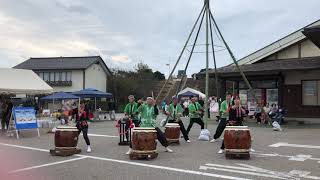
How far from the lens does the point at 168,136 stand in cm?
1462

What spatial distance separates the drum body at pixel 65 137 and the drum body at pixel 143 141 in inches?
83.2

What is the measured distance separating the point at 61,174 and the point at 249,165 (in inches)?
175

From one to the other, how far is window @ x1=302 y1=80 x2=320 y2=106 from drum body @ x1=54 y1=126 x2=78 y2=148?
58.8 feet

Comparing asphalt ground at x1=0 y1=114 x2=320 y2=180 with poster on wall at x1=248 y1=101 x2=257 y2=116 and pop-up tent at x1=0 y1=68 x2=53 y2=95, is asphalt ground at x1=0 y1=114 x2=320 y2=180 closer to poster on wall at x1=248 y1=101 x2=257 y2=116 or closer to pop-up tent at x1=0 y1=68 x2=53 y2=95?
pop-up tent at x1=0 y1=68 x2=53 y2=95

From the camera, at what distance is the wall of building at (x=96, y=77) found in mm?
56812

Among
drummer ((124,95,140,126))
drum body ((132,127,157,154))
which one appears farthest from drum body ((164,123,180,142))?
drum body ((132,127,157,154))

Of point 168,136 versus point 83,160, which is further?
point 168,136

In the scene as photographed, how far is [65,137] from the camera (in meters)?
12.3

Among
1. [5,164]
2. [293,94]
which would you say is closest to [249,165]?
[5,164]

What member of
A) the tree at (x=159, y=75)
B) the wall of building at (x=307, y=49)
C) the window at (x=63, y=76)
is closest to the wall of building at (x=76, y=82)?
the window at (x=63, y=76)

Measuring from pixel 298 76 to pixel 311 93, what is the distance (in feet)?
4.31

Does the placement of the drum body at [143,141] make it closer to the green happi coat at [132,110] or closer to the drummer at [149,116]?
the drummer at [149,116]

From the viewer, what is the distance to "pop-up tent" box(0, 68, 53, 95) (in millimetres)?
20203

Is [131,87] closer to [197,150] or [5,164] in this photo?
[197,150]
